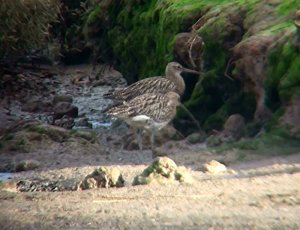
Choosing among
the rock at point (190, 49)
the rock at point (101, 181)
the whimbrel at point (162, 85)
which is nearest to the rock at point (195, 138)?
the whimbrel at point (162, 85)

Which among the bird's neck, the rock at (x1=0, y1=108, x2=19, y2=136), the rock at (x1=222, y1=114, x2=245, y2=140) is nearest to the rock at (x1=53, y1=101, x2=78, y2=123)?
the rock at (x1=0, y1=108, x2=19, y2=136)

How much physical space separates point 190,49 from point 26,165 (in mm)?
4367

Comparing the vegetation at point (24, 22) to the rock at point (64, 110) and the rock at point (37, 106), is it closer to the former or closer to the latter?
the rock at point (37, 106)

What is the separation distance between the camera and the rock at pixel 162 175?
11211mm

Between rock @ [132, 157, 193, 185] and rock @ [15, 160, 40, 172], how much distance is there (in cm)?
342

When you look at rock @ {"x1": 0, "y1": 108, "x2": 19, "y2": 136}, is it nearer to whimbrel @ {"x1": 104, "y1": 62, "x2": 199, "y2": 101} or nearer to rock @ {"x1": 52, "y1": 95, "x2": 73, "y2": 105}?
rock @ {"x1": 52, "y1": 95, "x2": 73, "y2": 105}

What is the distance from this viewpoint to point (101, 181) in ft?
37.1

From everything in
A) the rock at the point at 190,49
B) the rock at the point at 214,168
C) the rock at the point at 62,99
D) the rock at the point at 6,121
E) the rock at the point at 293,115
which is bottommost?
the rock at the point at 6,121

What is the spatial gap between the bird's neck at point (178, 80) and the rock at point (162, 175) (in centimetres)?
548

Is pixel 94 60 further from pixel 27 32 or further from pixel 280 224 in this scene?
pixel 280 224

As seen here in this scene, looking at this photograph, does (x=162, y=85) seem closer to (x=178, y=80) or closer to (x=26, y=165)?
(x=178, y=80)

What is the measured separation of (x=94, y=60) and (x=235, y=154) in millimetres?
12355

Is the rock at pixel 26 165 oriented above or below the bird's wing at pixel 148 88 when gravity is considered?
below

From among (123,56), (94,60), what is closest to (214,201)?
(123,56)
